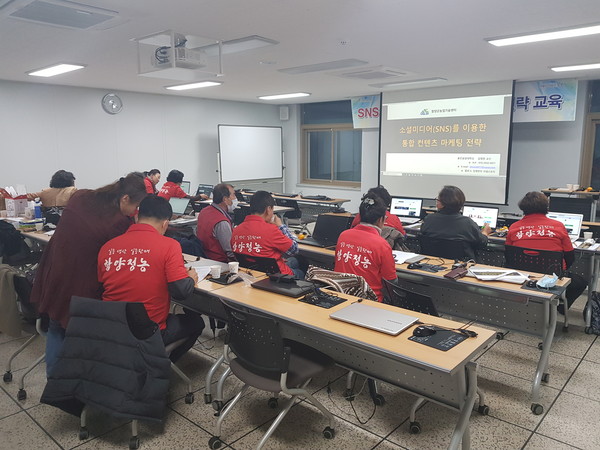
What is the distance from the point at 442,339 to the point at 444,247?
1995 millimetres

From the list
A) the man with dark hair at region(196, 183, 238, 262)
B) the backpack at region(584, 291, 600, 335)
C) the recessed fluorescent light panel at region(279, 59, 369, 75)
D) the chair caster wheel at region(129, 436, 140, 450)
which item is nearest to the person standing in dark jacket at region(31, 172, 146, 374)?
the chair caster wheel at region(129, 436, 140, 450)

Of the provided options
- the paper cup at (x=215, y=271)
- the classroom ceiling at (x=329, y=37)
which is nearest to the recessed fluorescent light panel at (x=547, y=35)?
the classroom ceiling at (x=329, y=37)

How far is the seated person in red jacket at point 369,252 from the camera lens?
9.12ft

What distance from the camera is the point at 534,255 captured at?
3.34 m

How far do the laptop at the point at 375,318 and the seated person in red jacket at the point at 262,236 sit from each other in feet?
3.59

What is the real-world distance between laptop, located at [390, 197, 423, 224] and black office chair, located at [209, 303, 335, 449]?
13.1 feet

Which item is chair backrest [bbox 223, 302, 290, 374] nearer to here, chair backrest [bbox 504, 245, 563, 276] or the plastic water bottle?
chair backrest [bbox 504, 245, 563, 276]

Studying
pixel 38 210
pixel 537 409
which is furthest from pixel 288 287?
pixel 38 210

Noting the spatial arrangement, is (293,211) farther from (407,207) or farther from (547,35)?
(547,35)

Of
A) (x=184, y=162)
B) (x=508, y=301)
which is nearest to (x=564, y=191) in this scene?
(x=508, y=301)

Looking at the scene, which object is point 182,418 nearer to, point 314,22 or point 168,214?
point 168,214

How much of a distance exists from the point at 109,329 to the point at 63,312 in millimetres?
498

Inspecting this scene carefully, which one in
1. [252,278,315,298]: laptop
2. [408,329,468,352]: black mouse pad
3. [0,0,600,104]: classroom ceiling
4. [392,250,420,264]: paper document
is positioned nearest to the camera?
[408,329,468,352]: black mouse pad

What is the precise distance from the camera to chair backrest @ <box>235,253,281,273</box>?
3.17m
